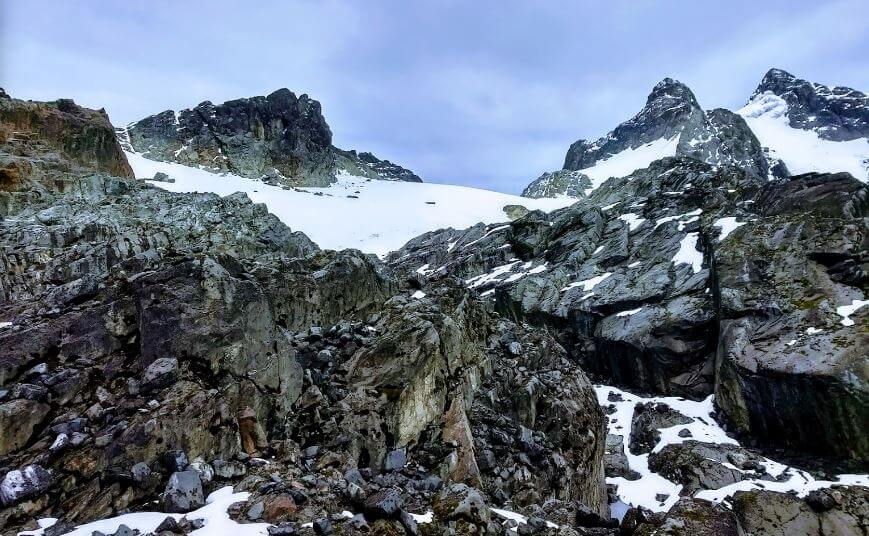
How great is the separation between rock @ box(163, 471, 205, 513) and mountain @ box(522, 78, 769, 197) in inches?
6207

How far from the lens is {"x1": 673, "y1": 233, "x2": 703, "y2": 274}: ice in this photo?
43.9m

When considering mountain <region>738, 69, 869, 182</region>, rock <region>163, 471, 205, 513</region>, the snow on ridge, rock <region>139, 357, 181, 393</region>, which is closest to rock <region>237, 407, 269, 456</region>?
rock <region>139, 357, 181, 393</region>

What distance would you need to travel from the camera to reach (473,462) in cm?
1427

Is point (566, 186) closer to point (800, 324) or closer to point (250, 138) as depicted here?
point (250, 138)

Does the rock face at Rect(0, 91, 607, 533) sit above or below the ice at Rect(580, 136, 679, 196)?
below

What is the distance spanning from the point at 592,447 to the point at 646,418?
1826 cm

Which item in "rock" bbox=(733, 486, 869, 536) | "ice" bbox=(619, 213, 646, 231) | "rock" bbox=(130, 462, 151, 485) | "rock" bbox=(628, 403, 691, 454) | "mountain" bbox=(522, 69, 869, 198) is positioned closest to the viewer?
"rock" bbox=(130, 462, 151, 485)

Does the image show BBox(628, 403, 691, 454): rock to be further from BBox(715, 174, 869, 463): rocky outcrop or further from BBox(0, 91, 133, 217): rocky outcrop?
BBox(0, 91, 133, 217): rocky outcrop

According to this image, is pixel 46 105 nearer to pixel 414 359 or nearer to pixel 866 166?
pixel 414 359

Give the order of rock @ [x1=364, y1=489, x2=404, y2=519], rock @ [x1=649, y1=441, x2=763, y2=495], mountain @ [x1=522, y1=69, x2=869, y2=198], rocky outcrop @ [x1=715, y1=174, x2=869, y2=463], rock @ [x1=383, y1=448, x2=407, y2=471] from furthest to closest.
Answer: mountain @ [x1=522, y1=69, x2=869, y2=198]
rocky outcrop @ [x1=715, y1=174, x2=869, y2=463]
rock @ [x1=649, y1=441, x2=763, y2=495]
rock @ [x1=383, y1=448, x2=407, y2=471]
rock @ [x1=364, y1=489, x2=404, y2=519]

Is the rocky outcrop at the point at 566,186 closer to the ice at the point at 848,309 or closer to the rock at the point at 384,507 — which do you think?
the ice at the point at 848,309

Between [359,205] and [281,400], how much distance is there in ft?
330

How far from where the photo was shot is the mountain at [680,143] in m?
158

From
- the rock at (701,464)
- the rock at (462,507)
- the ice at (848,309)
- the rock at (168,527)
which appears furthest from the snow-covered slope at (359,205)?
the rock at (168,527)
